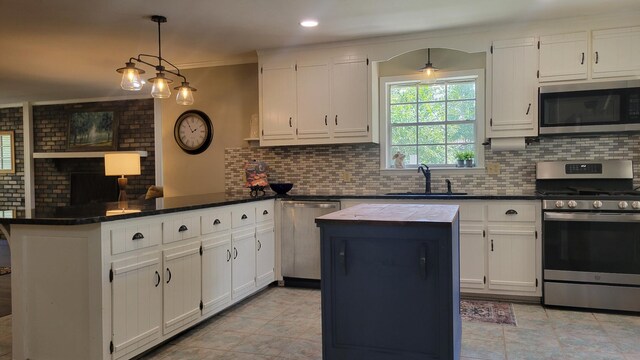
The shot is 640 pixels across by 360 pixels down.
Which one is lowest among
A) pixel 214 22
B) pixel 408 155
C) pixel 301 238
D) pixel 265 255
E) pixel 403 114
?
pixel 265 255

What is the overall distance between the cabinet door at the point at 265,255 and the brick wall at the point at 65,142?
3.69 m

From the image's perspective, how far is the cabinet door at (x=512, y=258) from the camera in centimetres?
365

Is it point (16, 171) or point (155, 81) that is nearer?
point (155, 81)

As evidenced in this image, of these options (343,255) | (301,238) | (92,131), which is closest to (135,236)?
(343,255)

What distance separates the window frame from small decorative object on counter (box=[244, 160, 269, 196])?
1.22 metres

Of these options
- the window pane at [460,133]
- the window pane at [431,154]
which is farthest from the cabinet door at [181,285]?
the window pane at [460,133]

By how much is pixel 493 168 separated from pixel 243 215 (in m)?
2.38

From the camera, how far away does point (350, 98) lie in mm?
4359

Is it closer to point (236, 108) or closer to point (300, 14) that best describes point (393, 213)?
point (300, 14)

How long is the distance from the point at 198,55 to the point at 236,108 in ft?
2.27

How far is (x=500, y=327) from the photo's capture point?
3.16 metres

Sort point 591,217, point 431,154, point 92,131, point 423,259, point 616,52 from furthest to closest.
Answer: point 92,131
point 431,154
point 616,52
point 591,217
point 423,259

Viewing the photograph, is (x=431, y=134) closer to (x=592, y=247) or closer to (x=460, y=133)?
(x=460, y=133)

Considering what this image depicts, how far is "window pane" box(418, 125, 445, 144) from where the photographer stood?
452 centimetres
